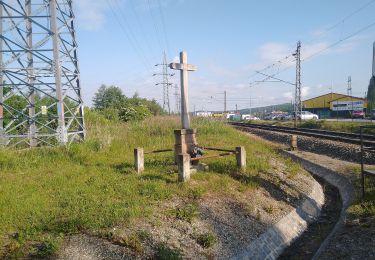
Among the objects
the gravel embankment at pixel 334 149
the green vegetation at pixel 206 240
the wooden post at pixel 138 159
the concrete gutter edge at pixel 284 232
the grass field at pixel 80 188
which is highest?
the wooden post at pixel 138 159

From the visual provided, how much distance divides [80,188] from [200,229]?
2861 millimetres

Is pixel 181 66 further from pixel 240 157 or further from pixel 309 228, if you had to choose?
pixel 309 228

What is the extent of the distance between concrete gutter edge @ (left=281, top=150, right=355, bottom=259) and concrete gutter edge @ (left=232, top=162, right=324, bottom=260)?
707 mm

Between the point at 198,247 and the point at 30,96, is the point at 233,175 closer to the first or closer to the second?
the point at 198,247

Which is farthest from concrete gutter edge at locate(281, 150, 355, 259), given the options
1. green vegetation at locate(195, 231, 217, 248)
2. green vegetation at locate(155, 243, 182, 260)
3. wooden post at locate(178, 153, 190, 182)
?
wooden post at locate(178, 153, 190, 182)

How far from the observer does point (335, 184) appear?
40.1 feet

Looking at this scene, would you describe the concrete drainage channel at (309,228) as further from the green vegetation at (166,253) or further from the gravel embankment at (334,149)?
the gravel embankment at (334,149)

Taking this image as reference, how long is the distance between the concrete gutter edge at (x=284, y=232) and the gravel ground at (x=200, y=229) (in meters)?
0.12

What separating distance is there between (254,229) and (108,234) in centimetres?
298

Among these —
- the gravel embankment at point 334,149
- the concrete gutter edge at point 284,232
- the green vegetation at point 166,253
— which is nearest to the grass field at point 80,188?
the green vegetation at point 166,253

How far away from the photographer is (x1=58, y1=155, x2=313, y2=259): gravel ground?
5.56m

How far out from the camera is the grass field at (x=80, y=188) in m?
5.96

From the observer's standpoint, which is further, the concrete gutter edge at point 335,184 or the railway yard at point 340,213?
the concrete gutter edge at point 335,184

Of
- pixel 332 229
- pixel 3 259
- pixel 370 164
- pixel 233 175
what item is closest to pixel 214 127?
pixel 370 164
